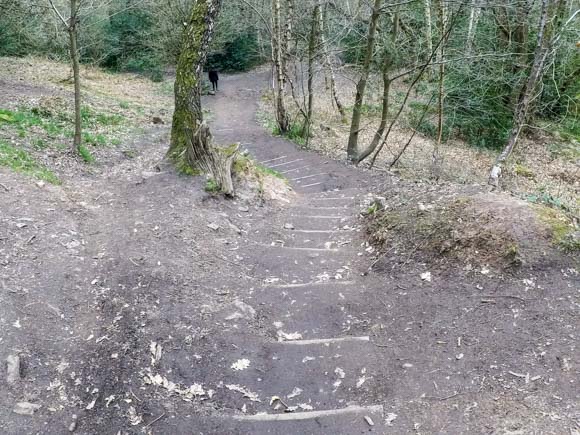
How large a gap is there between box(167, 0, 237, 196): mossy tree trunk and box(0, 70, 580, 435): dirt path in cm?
120

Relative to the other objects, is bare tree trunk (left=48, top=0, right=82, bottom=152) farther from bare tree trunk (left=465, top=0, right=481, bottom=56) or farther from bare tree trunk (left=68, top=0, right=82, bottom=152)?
bare tree trunk (left=465, top=0, right=481, bottom=56)

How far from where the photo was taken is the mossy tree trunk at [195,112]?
727cm

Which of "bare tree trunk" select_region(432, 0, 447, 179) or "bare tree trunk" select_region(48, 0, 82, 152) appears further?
"bare tree trunk" select_region(432, 0, 447, 179)

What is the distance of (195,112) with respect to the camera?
759 cm

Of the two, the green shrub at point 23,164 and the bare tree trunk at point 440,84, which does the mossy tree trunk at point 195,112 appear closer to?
the green shrub at point 23,164

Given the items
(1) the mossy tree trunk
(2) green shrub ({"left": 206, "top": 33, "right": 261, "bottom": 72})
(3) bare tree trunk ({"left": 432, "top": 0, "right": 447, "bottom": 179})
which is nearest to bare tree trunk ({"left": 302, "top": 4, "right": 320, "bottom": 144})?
(3) bare tree trunk ({"left": 432, "top": 0, "right": 447, "bottom": 179})

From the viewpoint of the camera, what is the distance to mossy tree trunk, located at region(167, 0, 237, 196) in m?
7.27

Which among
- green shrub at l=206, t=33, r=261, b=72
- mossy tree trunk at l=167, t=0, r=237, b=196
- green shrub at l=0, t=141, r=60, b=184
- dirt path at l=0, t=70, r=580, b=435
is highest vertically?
green shrub at l=206, t=33, r=261, b=72

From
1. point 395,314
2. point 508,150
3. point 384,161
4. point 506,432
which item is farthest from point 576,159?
point 506,432

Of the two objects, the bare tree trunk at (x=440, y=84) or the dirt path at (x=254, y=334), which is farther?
the bare tree trunk at (x=440, y=84)

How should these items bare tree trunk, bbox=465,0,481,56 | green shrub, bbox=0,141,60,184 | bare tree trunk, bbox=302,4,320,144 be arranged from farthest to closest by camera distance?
bare tree trunk, bbox=465,0,481,56 → bare tree trunk, bbox=302,4,320,144 → green shrub, bbox=0,141,60,184

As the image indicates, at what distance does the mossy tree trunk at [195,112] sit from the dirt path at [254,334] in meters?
1.20

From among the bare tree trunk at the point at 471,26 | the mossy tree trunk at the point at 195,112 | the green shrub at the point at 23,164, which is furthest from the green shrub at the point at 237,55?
the mossy tree trunk at the point at 195,112

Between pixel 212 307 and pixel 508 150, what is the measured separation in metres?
5.99
